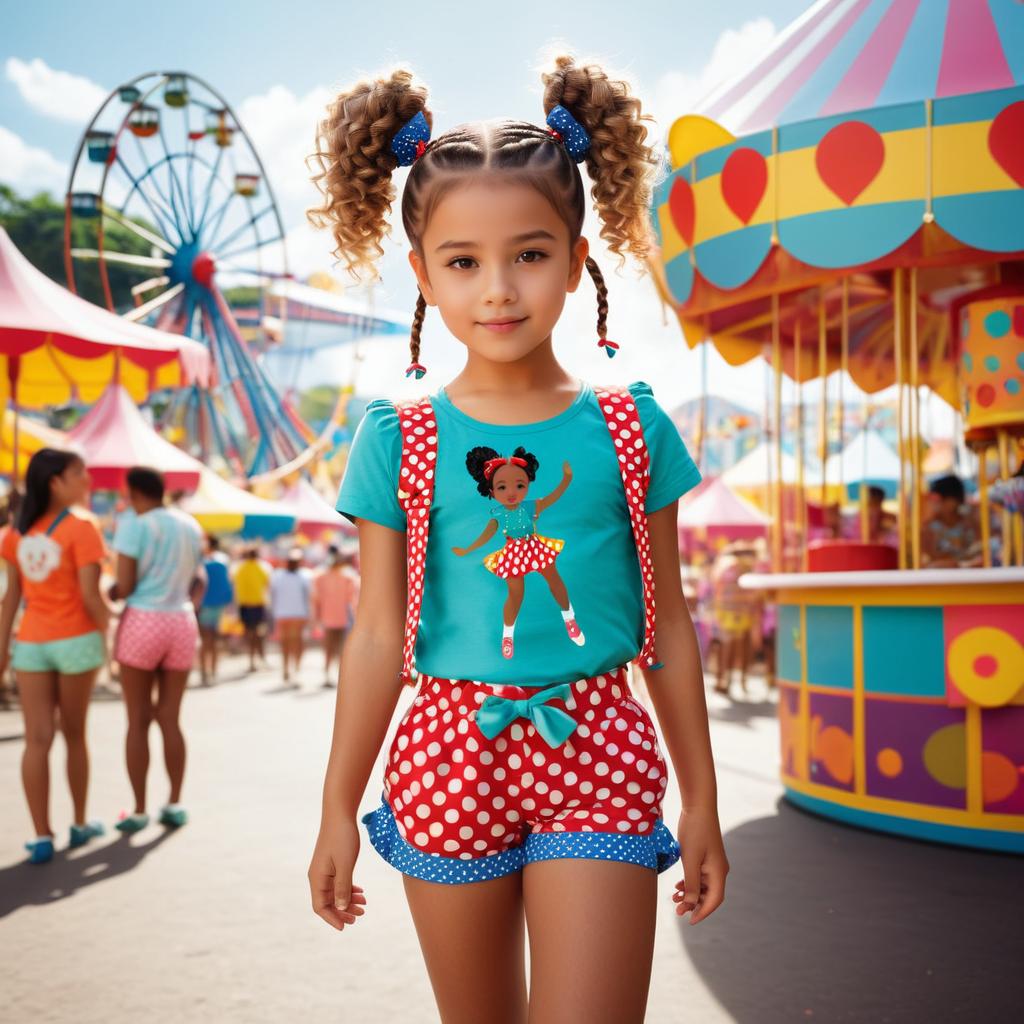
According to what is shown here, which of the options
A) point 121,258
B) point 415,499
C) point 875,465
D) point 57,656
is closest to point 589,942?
point 415,499

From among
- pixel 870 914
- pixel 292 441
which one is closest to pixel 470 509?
pixel 870 914

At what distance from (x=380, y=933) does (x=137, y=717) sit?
197cm

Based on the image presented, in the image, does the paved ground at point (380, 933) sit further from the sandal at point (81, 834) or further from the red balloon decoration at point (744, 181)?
the red balloon decoration at point (744, 181)

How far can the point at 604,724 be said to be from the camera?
1.64 metres

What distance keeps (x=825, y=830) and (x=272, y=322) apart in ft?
51.1

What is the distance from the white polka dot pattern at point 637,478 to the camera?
1724 mm

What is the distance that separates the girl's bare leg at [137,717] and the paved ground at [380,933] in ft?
1.08

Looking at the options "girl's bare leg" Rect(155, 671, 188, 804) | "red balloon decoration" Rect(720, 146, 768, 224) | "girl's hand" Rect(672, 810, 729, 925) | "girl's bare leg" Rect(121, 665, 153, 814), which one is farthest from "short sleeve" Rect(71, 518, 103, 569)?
"girl's hand" Rect(672, 810, 729, 925)

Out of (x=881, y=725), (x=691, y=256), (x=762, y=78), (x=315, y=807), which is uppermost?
(x=762, y=78)

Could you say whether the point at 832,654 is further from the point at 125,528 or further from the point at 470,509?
the point at 470,509

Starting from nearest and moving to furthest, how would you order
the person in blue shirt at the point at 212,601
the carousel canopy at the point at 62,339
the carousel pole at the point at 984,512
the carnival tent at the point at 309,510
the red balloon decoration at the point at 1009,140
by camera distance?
the red balloon decoration at the point at 1009,140 → the carousel pole at the point at 984,512 → the carousel canopy at the point at 62,339 → the person in blue shirt at the point at 212,601 → the carnival tent at the point at 309,510

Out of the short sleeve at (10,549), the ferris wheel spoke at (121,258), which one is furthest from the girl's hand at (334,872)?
the ferris wheel spoke at (121,258)

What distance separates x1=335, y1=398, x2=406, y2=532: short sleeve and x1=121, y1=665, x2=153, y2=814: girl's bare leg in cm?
394

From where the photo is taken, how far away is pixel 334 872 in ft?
5.46
